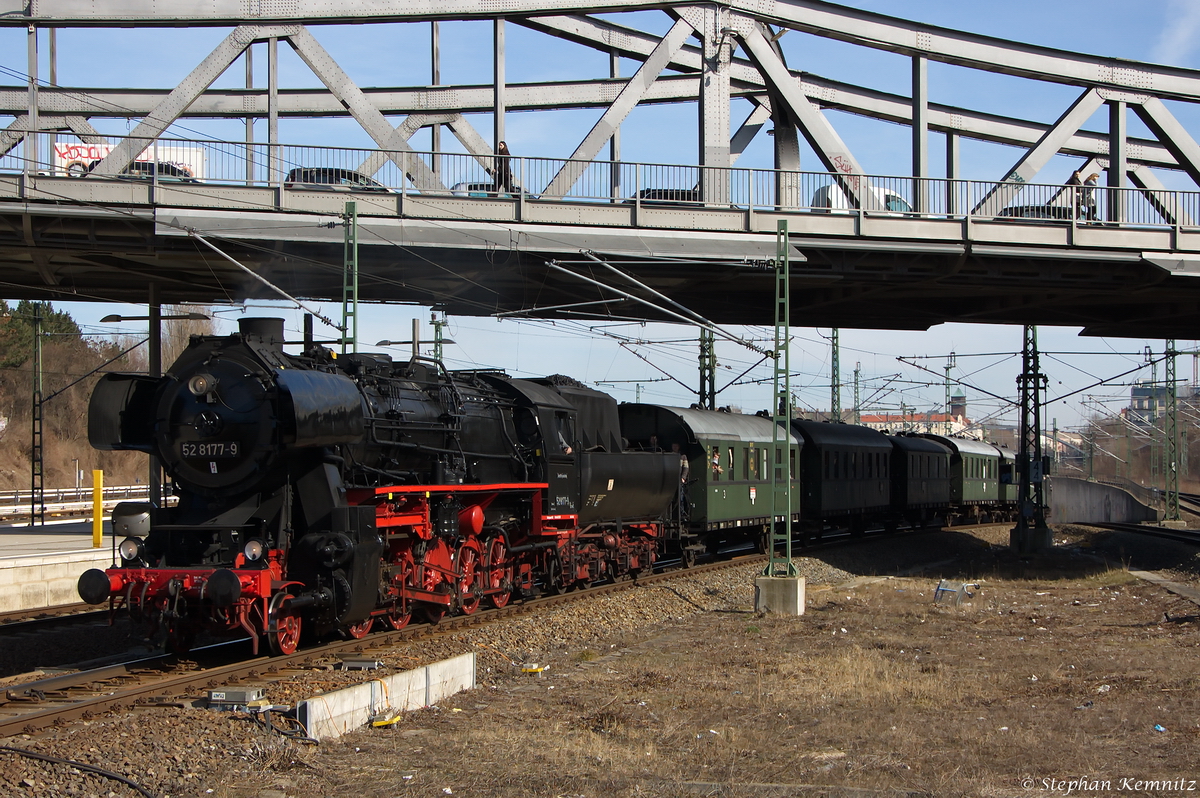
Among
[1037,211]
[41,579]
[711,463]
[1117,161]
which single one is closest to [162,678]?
[41,579]

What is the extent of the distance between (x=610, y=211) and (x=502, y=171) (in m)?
2.52

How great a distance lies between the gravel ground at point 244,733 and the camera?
22.9ft

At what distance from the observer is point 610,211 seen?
20.1m

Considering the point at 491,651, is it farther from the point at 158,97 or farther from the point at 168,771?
the point at 158,97

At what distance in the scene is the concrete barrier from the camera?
8.22 m

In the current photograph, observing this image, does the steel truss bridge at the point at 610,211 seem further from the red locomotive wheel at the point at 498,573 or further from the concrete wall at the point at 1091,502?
the concrete wall at the point at 1091,502

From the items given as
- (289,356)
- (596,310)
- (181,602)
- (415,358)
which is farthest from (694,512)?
(181,602)

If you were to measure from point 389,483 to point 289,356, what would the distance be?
1.98 m

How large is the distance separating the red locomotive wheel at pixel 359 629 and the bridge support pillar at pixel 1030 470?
77.6 ft

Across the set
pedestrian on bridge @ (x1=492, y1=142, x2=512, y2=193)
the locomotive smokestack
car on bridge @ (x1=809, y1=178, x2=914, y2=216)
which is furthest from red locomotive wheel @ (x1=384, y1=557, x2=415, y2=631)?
car on bridge @ (x1=809, y1=178, x2=914, y2=216)

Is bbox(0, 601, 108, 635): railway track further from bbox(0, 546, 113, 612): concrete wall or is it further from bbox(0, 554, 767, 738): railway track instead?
bbox(0, 554, 767, 738): railway track

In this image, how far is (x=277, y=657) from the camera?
11.1m

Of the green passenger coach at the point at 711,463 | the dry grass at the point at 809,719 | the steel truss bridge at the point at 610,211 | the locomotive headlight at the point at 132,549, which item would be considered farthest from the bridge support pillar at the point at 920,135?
the locomotive headlight at the point at 132,549

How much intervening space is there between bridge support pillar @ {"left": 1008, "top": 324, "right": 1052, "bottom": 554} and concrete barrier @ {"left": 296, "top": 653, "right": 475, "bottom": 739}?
24791 mm
